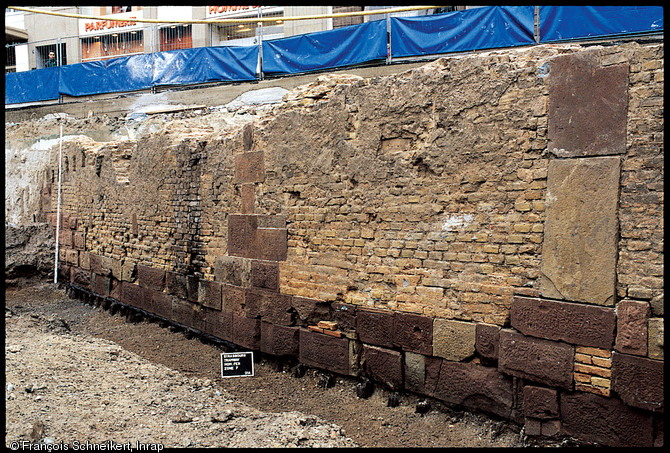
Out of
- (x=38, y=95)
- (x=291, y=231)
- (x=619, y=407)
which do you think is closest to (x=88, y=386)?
(x=291, y=231)

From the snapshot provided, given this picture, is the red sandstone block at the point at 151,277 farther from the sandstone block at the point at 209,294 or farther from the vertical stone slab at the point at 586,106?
the vertical stone slab at the point at 586,106

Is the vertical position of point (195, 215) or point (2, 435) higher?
point (195, 215)

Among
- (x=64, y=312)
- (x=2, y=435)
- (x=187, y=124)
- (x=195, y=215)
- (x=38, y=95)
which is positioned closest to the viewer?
(x=2, y=435)

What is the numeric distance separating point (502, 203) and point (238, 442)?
315 cm

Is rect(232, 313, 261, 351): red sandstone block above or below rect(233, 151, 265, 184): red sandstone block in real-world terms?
below

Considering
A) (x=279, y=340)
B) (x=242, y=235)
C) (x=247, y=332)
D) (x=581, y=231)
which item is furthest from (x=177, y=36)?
(x=581, y=231)

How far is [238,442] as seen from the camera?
4.51 metres

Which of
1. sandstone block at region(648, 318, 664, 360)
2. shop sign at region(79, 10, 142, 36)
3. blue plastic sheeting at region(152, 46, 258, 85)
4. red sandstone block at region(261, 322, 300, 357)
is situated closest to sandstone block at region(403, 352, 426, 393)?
red sandstone block at region(261, 322, 300, 357)

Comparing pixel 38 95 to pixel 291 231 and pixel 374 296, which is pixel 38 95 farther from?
pixel 374 296

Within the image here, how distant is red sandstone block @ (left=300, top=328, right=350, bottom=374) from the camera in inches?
220

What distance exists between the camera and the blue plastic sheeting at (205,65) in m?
14.1

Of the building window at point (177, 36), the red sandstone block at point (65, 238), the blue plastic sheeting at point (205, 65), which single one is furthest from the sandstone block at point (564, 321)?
the building window at point (177, 36)

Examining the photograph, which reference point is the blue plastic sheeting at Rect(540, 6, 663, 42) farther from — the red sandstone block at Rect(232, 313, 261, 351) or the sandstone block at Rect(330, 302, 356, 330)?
the red sandstone block at Rect(232, 313, 261, 351)

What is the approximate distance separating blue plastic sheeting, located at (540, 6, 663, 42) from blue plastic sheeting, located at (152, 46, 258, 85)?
7543 millimetres
